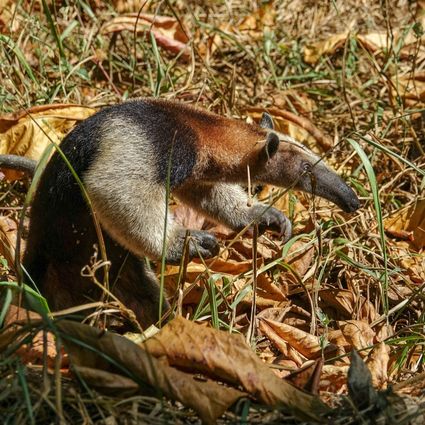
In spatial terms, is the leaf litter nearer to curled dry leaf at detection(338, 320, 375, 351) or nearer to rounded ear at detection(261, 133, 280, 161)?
curled dry leaf at detection(338, 320, 375, 351)

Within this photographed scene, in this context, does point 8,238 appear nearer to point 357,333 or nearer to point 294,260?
point 294,260

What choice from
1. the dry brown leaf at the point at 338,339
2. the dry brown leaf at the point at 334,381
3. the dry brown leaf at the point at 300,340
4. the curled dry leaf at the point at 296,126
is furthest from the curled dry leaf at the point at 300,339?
the curled dry leaf at the point at 296,126

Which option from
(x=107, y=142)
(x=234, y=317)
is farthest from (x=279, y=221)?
(x=107, y=142)

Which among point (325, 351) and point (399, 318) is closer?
point (325, 351)

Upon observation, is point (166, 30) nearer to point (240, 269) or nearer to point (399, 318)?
point (240, 269)

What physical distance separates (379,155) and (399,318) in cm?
209

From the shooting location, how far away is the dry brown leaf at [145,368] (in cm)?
345

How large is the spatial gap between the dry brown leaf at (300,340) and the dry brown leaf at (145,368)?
1.56 metres

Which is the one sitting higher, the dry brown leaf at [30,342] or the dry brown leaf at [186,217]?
the dry brown leaf at [30,342]

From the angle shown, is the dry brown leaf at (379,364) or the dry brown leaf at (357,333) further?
the dry brown leaf at (357,333)

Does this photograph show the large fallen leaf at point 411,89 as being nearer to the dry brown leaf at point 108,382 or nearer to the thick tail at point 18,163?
the thick tail at point 18,163

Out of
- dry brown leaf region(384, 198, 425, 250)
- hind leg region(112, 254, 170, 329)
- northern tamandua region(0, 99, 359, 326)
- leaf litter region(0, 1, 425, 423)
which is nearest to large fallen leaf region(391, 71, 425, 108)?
leaf litter region(0, 1, 425, 423)

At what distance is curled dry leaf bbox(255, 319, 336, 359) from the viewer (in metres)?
5.05

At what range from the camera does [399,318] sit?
583 centimetres
